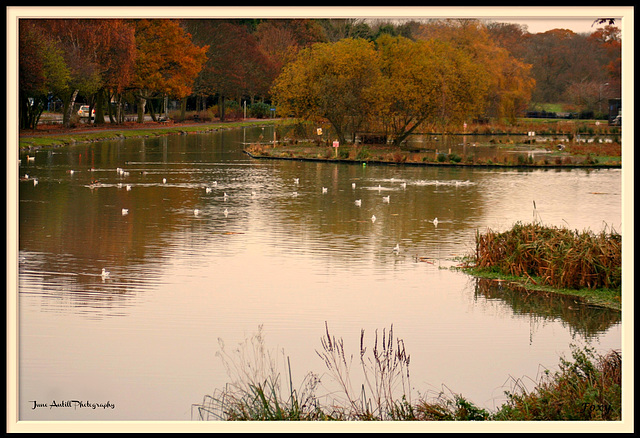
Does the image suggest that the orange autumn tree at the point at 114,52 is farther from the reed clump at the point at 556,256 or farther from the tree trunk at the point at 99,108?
the reed clump at the point at 556,256

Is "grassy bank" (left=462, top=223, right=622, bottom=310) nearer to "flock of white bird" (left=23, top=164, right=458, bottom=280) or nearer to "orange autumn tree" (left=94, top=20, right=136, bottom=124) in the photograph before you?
"flock of white bird" (left=23, top=164, right=458, bottom=280)

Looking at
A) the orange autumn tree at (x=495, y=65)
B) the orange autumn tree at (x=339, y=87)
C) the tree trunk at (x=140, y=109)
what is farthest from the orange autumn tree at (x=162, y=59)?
the orange autumn tree at (x=339, y=87)

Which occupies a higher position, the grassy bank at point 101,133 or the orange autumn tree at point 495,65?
the orange autumn tree at point 495,65

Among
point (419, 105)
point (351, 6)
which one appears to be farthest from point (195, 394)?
point (419, 105)

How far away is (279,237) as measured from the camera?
2070cm

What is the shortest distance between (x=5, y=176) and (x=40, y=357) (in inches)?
153

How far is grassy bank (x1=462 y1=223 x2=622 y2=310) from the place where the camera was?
48.7 feet

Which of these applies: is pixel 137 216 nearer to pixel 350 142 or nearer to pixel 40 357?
pixel 40 357

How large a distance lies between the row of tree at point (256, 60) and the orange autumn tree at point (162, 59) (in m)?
0.10

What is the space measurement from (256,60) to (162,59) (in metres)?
26.3

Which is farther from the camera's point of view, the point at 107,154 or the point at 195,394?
the point at 107,154

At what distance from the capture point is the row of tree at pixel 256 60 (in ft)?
176

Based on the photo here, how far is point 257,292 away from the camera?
49.4 ft

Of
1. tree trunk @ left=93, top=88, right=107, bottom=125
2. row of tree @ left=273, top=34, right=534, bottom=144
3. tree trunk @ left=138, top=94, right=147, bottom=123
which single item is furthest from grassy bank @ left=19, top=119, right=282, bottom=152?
row of tree @ left=273, top=34, right=534, bottom=144
